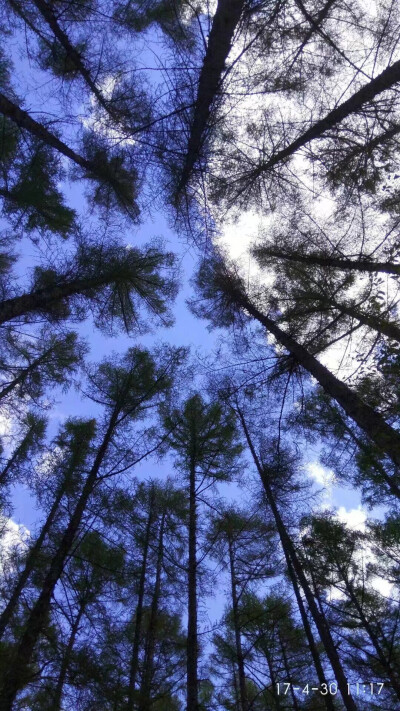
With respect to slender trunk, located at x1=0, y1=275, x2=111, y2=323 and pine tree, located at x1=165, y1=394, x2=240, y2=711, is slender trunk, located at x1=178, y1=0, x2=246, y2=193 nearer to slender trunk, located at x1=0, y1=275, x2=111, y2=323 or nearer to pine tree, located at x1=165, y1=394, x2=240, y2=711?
slender trunk, located at x1=0, y1=275, x2=111, y2=323

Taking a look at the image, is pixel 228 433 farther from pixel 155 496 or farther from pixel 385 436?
pixel 385 436

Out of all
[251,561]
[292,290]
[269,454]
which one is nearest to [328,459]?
[269,454]

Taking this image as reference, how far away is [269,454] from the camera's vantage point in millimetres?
7195

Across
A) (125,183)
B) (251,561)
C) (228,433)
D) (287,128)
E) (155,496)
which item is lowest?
(251,561)

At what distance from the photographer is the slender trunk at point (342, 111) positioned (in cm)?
413

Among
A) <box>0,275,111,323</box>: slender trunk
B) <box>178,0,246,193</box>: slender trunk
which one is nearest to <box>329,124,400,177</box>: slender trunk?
<box>178,0,246,193</box>: slender trunk

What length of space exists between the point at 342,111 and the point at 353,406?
11.0 ft

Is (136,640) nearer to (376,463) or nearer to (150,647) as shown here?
(150,647)

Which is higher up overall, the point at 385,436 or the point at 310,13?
the point at 310,13

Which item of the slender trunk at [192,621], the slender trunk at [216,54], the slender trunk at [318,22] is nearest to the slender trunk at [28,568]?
the slender trunk at [192,621]

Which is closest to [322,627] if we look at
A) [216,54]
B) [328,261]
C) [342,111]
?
[328,261]

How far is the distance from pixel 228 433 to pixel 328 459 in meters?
1.94

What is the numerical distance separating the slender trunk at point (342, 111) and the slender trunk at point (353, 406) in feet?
8.84

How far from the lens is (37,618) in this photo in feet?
13.5
